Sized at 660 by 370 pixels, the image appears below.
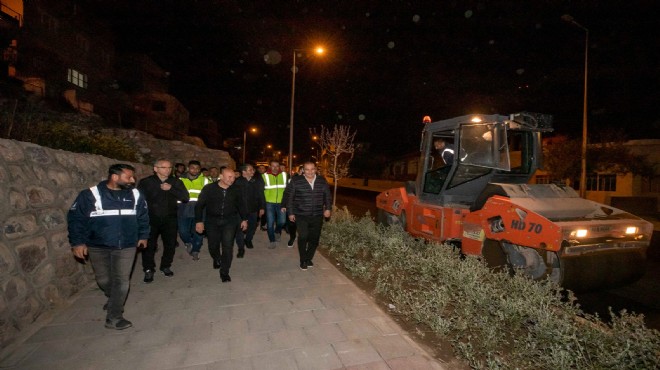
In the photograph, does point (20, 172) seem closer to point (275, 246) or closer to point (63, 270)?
point (63, 270)

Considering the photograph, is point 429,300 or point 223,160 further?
point 223,160

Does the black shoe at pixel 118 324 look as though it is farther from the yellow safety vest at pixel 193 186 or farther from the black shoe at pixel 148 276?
the yellow safety vest at pixel 193 186

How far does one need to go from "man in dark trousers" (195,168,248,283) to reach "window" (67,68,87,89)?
27469mm

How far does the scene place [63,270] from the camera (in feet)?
15.2

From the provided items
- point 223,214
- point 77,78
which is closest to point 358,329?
point 223,214

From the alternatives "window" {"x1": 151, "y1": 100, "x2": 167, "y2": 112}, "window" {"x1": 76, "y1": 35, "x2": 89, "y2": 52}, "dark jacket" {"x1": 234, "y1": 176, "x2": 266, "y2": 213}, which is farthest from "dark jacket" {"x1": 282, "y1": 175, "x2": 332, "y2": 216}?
"window" {"x1": 151, "y1": 100, "x2": 167, "y2": 112}

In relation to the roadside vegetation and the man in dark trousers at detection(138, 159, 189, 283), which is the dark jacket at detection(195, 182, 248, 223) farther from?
the roadside vegetation

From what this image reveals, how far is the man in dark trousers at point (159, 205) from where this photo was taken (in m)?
5.72

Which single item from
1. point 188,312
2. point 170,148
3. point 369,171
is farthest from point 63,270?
point 369,171

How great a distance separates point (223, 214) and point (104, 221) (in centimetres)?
210

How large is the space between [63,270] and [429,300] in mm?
4856

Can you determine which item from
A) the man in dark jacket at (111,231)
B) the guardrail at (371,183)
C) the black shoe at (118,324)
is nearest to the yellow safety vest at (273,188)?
the man in dark jacket at (111,231)

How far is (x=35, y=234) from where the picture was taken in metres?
4.02

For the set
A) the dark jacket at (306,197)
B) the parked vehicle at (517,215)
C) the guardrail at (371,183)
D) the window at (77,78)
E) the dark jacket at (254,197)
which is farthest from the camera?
the guardrail at (371,183)
